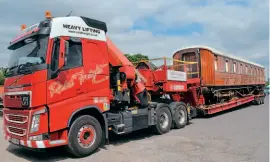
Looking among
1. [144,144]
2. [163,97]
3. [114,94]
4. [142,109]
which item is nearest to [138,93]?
[142,109]

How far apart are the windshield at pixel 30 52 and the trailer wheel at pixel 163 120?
4688 millimetres

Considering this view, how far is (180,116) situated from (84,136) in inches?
204

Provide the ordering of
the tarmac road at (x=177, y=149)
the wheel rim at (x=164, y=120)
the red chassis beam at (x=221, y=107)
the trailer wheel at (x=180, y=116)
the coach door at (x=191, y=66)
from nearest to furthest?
the tarmac road at (x=177, y=149) → the wheel rim at (x=164, y=120) → the trailer wheel at (x=180, y=116) → the red chassis beam at (x=221, y=107) → the coach door at (x=191, y=66)

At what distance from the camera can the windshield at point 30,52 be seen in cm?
594

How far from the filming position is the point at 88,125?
21.4 ft

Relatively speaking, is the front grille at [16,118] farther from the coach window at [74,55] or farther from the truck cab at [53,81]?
the coach window at [74,55]

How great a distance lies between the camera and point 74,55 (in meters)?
6.44

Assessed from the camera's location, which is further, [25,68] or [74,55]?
[74,55]

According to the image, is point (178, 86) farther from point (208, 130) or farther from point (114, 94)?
point (114, 94)

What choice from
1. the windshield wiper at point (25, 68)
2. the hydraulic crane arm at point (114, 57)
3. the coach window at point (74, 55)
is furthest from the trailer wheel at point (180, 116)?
the windshield wiper at point (25, 68)

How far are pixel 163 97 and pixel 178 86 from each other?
2.45ft

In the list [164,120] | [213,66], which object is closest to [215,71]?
[213,66]

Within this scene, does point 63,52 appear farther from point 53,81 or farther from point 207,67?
point 207,67

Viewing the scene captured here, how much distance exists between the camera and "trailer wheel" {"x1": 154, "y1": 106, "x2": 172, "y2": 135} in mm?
9117
